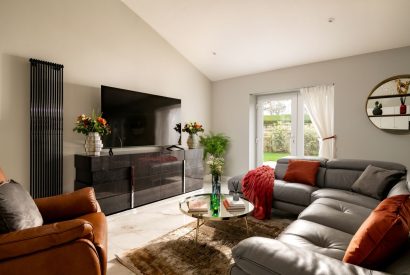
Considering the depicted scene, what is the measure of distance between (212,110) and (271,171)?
2.57m

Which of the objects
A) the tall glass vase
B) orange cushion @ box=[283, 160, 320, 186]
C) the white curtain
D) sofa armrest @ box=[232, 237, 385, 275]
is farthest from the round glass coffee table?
the white curtain

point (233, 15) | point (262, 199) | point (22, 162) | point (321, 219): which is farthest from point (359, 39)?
point (22, 162)

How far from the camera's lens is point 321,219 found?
1.99 m

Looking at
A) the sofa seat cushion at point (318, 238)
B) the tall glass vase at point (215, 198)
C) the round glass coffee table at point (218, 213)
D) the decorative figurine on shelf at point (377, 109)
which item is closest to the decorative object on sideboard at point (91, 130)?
the round glass coffee table at point (218, 213)

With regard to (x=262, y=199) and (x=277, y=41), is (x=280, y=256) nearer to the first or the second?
(x=262, y=199)

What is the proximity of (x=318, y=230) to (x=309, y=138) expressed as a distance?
332 cm

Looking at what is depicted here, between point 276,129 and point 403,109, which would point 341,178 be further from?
point 276,129

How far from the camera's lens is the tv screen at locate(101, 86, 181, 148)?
361 cm

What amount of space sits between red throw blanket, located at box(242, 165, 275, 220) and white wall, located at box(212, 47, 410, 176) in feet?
5.51

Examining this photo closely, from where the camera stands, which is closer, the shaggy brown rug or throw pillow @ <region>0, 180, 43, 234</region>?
throw pillow @ <region>0, 180, 43, 234</region>

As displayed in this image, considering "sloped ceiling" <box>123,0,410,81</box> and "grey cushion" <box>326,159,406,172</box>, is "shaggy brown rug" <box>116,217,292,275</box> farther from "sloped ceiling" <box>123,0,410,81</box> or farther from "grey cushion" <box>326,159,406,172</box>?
"sloped ceiling" <box>123,0,410,81</box>

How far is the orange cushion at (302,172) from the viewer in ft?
10.8

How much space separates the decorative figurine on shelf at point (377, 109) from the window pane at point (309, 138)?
1039 millimetres

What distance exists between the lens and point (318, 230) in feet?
5.71
